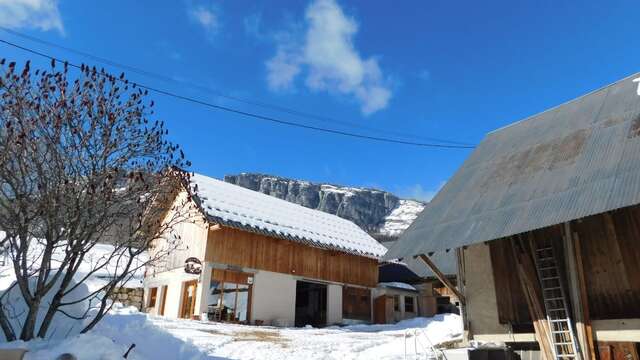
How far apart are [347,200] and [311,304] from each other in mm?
94400

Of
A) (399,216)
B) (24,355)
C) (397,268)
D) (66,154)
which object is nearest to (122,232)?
(66,154)

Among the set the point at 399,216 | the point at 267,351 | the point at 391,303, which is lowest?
the point at 267,351

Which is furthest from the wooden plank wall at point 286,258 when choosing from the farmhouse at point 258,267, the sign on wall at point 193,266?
the sign on wall at point 193,266

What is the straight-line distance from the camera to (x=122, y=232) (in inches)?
366

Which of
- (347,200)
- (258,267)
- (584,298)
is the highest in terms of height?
(347,200)

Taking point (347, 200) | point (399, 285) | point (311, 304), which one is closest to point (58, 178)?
point (311, 304)

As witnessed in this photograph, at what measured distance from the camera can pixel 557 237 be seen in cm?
1091

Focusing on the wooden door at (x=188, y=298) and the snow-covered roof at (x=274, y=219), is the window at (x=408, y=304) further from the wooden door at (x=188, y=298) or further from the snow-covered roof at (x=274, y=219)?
the wooden door at (x=188, y=298)

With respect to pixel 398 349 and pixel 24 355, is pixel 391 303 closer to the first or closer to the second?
pixel 398 349

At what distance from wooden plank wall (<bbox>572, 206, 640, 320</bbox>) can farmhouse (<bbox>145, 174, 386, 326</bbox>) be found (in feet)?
45.6

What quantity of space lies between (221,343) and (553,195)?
924cm

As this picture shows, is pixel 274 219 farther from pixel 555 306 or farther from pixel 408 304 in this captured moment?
pixel 555 306

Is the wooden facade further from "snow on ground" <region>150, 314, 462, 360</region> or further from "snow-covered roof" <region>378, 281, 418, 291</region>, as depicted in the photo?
"snow-covered roof" <region>378, 281, 418, 291</region>

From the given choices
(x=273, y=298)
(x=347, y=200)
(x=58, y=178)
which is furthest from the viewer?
(x=347, y=200)
